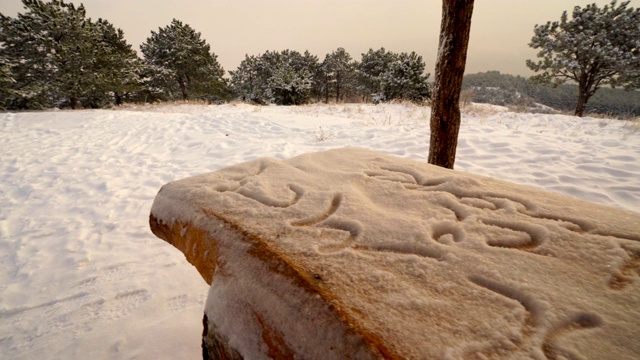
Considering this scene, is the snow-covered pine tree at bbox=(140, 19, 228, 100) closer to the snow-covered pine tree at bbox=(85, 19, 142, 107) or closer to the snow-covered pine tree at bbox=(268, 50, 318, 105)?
the snow-covered pine tree at bbox=(85, 19, 142, 107)

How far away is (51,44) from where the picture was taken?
16.7m

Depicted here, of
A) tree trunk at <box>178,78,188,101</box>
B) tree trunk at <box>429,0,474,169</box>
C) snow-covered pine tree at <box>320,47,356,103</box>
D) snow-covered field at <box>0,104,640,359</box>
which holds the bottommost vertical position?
snow-covered field at <box>0,104,640,359</box>

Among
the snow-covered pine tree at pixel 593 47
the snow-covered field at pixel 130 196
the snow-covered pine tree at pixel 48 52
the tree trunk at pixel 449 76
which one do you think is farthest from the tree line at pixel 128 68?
the tree trunk at pixel 449 76

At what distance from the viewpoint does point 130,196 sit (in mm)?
3541

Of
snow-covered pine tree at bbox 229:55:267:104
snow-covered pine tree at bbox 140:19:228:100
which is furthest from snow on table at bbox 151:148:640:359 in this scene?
snow-covered pine tree at bbox 229:55:267:104

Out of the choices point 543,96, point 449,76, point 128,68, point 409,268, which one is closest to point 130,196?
point 409,268

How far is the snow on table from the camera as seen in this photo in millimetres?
696

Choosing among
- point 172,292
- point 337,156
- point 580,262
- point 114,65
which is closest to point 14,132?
point 172,292

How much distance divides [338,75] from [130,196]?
46.6 meters

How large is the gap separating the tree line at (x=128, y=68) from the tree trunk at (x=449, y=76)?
19.4 meters

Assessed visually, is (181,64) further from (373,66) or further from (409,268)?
(409,268)

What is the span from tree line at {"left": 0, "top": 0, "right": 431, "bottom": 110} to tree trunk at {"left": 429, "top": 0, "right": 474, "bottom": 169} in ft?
63.6

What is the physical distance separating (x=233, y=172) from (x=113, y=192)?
111 inches

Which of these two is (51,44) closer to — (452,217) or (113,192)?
(113,192)
